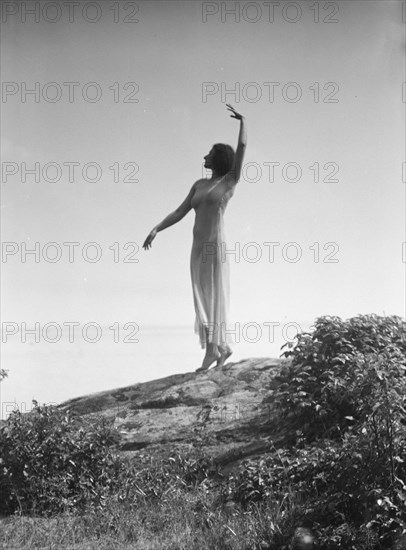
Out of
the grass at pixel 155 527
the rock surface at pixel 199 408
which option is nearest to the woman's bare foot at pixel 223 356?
the rock surface at pixel 199 408

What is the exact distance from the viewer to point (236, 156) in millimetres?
10391

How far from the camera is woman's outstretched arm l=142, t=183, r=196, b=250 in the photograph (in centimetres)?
1089

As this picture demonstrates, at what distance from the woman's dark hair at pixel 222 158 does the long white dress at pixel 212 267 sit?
167 millimetres

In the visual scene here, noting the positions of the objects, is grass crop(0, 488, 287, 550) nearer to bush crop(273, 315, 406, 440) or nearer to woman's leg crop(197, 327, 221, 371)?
bush crop(273, 315, 406, 440)

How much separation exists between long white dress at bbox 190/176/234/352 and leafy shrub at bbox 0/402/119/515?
9.34ft

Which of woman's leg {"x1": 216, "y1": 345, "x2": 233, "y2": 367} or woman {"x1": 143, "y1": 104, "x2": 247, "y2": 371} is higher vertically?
woman {"x1": 143, "y1": 104, "x2": 247, "y2": 371}

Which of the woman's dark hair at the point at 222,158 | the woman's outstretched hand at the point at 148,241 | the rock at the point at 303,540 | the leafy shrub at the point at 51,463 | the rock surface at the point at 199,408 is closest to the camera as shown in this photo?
the rock at the point at 303,540

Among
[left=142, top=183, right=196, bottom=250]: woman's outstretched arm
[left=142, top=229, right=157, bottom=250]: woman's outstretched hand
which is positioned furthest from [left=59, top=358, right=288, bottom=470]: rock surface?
[left=142, top=183, right=196, bottom=250]: woman's outstretched arm

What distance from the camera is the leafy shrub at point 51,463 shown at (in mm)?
7281

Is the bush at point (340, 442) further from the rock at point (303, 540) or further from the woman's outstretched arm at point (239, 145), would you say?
the woman's outstretched arm at point (239, 145)

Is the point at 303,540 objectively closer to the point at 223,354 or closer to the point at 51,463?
the point at 51,463

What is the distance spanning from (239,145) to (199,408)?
344cm

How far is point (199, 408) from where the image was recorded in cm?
952

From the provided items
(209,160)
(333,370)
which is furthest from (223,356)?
(209,160)
